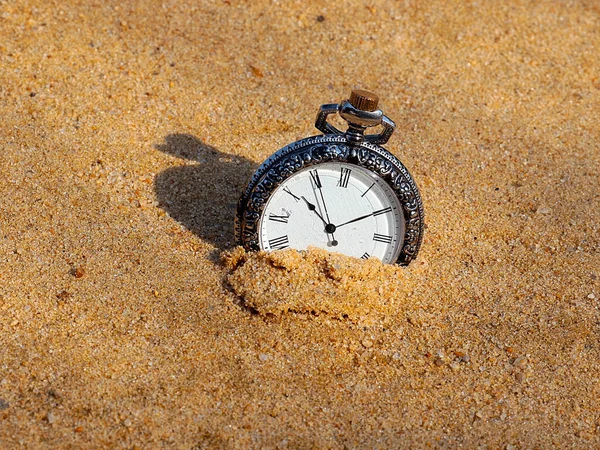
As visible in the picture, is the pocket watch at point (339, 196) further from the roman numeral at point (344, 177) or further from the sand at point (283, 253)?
the sand at point (283, 253)

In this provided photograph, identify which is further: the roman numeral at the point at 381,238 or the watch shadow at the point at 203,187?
the watch shadow at the point at 203,187

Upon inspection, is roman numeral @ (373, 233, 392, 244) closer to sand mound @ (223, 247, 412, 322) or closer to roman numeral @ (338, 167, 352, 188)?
sand mound @ (223, 247, 412, 322)

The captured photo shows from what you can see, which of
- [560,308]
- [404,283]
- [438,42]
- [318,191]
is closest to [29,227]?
[318,191]

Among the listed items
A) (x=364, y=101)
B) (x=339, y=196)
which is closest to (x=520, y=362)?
(x=339, y=196)

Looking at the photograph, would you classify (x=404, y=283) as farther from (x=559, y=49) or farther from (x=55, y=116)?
(x=559, y=49)

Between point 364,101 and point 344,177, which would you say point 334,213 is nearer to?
point 344,177

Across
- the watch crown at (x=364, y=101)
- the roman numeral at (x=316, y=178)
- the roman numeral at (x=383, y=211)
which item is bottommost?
the roman numeral at (x=383, y=211)

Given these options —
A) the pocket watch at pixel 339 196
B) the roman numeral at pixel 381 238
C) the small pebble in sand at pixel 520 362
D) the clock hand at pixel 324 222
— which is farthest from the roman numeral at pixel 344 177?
the small pebble in sand at pixel 520 362
